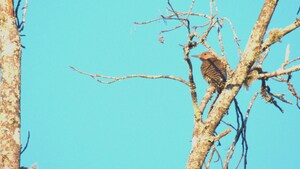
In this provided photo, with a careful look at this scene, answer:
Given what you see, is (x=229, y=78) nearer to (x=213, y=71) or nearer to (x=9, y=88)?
(x=9, y=88)

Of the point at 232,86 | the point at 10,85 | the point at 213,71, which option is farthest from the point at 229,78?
the point at 213,71

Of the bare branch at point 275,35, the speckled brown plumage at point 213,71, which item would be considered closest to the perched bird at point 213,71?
the speckled brown plumage at point 213,71

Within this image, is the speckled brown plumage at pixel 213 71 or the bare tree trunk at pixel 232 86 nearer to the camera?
the bare tree trunk at pixel 232 86

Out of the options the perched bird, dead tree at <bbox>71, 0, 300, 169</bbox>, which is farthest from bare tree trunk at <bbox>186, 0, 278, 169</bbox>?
the perched bird

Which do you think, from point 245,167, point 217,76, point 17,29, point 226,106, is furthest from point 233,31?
point 217,76

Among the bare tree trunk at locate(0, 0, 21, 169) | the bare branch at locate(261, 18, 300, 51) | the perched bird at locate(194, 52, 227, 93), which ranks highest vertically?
the perched bird at locate(194, 52, 227, 93)

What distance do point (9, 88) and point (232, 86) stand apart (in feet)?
5.92

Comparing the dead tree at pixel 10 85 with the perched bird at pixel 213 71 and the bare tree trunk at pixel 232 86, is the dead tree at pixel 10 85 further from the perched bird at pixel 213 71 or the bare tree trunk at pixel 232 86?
the perched bird at pixel 213 71

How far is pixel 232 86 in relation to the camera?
154 inches

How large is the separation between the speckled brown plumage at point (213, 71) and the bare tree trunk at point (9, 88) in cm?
291

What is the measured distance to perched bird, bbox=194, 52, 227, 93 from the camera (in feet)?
22.2

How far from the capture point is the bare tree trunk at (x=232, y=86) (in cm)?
379

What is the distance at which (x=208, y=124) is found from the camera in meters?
3.89

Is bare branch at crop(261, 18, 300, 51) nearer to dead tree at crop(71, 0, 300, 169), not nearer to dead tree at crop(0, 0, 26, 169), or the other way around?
dead tree at crop(71, 0, 300, 169)
